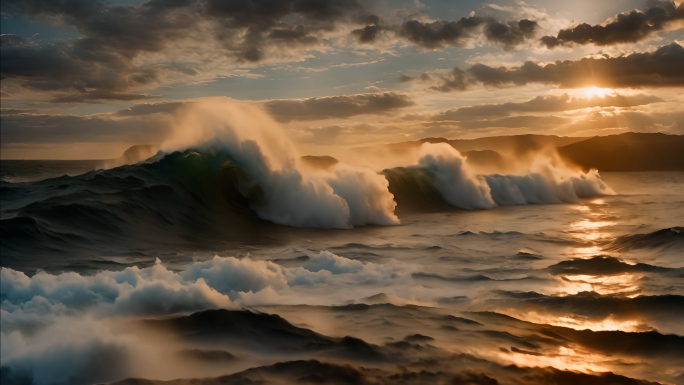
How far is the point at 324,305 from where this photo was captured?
23.9 ft

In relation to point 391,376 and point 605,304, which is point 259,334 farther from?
point 605,304

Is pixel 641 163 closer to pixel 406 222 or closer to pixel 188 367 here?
pixel 406 222

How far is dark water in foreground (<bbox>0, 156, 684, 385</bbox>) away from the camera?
16.3 ft

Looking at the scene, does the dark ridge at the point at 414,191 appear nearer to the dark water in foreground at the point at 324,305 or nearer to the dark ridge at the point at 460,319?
the dark water in foreground at the point at 324,305

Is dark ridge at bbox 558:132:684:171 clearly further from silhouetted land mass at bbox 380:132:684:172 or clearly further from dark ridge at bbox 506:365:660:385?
dark ridge at bbox 506:365:660:385

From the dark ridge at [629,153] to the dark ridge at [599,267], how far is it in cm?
8623

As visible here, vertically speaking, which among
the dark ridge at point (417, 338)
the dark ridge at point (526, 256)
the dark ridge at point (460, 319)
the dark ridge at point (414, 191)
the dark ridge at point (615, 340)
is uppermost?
the dark ridge at point (414, 191)

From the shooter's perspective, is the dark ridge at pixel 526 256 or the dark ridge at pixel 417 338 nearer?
the dark ridge at pixel 417 338

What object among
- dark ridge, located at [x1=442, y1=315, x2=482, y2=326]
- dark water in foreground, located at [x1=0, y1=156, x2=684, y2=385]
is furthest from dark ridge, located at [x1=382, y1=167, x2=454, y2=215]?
dark ridge, located at [x1=442, y1=315, x2=482, y2=326]

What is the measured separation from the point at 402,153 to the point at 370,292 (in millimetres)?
26708

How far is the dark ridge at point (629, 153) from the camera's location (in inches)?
3492

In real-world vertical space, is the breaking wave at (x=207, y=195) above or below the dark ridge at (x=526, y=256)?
above

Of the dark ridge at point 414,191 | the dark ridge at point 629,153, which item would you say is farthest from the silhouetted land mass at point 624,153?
the dark ridge at point 414,191

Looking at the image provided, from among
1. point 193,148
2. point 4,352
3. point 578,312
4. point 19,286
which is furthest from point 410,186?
point 4,352
